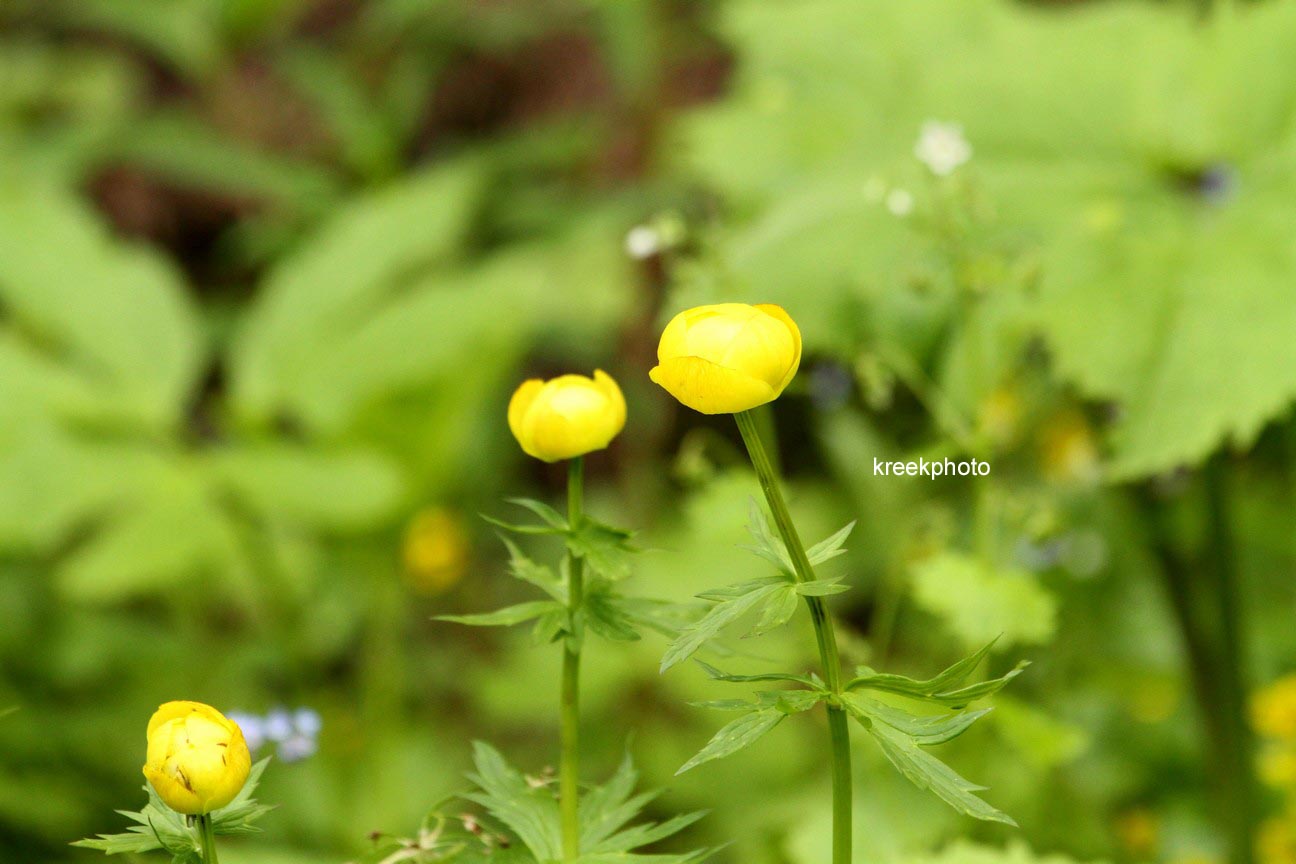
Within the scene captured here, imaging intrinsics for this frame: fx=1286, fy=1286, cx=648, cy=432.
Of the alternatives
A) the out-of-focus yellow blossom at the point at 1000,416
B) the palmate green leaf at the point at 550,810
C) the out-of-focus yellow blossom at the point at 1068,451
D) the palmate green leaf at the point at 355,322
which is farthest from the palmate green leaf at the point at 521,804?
the palmate green leaf at the point at 355,322

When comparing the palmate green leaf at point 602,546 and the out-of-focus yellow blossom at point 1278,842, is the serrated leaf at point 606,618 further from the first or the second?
the out-of-focus yellow blossom at point 1278,842

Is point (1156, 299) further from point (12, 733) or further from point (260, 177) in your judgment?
point (260, 177)

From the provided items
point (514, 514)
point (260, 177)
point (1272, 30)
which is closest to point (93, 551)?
point (514, 514)

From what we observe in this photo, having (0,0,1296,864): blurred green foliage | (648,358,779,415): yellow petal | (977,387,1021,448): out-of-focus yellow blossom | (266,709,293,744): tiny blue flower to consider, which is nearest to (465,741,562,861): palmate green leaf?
(648,358,779,415): yellow petal

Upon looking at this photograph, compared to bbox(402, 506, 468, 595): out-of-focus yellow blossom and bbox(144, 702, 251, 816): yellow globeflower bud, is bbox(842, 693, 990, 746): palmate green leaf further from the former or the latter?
bbox(402, 506, 468, 595): out-of-focus yellow blossom

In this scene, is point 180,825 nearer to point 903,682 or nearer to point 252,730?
point 903,682

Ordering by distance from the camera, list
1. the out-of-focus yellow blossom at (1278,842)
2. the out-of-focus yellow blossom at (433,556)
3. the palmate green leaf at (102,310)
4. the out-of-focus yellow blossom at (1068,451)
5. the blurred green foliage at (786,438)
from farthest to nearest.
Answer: the out-of-focus yellow blossom at (433,556) < the palmate green leaf at (102,310) < the out-of-focus yellow blossom at (1068,451) < the out-of-focus yellow blossom at (1278,842) < the blurred green foliage at (786,438)

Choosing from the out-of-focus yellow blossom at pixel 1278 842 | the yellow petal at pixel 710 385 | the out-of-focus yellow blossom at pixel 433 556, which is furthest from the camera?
the out-of-focus yellow blossom at pixel 433 556
